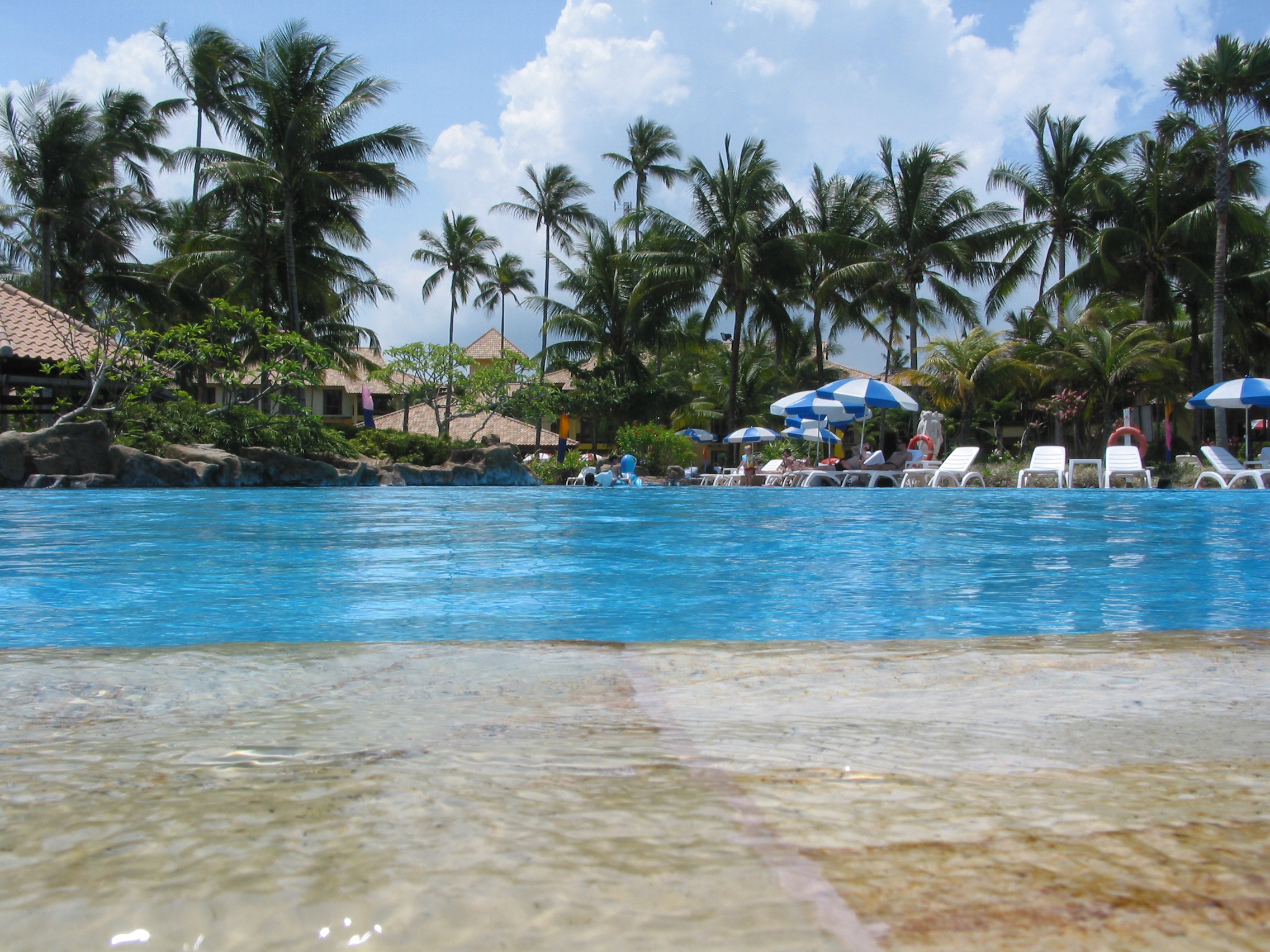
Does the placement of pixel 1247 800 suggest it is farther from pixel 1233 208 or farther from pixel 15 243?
pixel 15 243

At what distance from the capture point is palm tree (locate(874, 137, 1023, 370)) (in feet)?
85.6

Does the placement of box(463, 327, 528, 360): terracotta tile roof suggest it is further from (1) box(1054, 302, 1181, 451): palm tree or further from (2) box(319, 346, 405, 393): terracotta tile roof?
(1) box(1054, 302, 1181, 451): palm tree

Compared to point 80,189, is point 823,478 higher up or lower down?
lower down

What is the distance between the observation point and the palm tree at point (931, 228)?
2608 cm

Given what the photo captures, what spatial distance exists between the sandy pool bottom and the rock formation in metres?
12.6

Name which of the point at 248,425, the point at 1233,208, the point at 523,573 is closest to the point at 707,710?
the point at 523,573

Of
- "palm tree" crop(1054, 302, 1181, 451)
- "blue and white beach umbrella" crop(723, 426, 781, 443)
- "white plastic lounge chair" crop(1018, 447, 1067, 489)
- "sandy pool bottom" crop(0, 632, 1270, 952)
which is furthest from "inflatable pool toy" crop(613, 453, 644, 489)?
"sandy pool bottom" crop(0, 632, 1270, 952)

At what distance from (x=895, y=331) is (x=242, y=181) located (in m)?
22.2

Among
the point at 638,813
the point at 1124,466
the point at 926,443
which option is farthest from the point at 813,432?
the point at 638,813

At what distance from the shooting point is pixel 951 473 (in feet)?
51.2

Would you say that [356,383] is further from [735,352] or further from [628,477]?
[628,477]

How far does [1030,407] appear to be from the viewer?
3058cm

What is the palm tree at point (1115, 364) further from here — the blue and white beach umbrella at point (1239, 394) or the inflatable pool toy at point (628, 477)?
the inflatable pool toy at point (628, 477)

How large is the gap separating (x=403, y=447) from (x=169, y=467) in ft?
24.9
